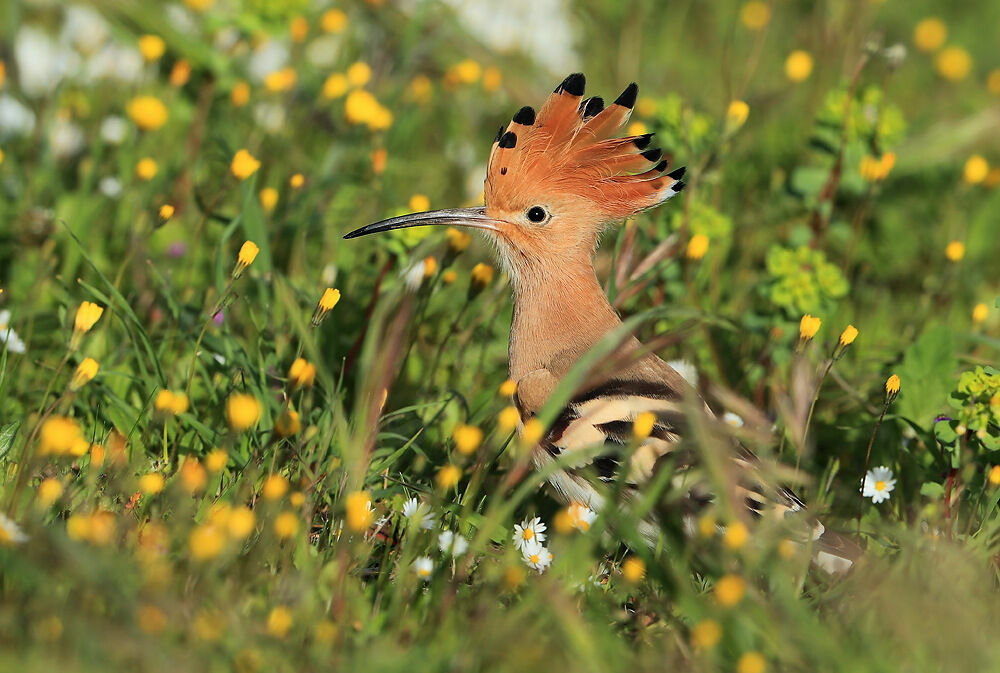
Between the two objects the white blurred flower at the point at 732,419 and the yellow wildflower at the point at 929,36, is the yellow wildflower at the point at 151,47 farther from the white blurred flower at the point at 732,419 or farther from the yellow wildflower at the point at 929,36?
the yellow wildflower at the point at 929,36

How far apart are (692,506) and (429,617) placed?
705 millimetres

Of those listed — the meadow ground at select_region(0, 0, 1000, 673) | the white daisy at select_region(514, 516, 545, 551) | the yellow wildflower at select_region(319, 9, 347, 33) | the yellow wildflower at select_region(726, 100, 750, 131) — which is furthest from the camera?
the yellow wildflower at select_region(319, 9, 347, 33)

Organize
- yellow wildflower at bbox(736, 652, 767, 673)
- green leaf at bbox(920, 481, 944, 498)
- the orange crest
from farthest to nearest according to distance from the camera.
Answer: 1. the orange crest
2. green leaf at bbox(920, 481, 944, 498)
3. yellow wildflower at bbox(736, 652, 767, 673)

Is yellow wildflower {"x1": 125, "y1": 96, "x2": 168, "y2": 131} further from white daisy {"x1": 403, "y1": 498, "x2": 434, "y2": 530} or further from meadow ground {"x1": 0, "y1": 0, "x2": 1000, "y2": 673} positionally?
white daisy {"x1": 403, "y1": 498, "x2": 434, "y2": 530}

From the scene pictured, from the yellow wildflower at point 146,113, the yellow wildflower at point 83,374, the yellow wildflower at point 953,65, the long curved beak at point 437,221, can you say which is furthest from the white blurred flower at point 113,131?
the yellow wildflower at point 953,65

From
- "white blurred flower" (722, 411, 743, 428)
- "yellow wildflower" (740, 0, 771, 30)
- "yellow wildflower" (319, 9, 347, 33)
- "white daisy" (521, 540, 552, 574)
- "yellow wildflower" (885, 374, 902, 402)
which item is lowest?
"white daisy" (521, 540, 552, 574)

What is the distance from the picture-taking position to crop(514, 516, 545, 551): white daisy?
2.37 metres

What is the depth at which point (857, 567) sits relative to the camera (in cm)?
214

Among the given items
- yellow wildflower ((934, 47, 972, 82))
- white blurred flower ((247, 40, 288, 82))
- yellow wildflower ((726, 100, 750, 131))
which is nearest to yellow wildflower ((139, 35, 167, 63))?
white blurred flower ((247, 40, 288, 82))

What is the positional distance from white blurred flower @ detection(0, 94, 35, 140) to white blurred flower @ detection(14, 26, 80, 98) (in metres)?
0.15

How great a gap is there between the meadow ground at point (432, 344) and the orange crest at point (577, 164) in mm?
202

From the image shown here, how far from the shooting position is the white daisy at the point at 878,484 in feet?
8.44

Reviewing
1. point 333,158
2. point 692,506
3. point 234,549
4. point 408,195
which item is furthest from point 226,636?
point 408,195

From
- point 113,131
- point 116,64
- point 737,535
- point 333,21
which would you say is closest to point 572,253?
point 737,535
